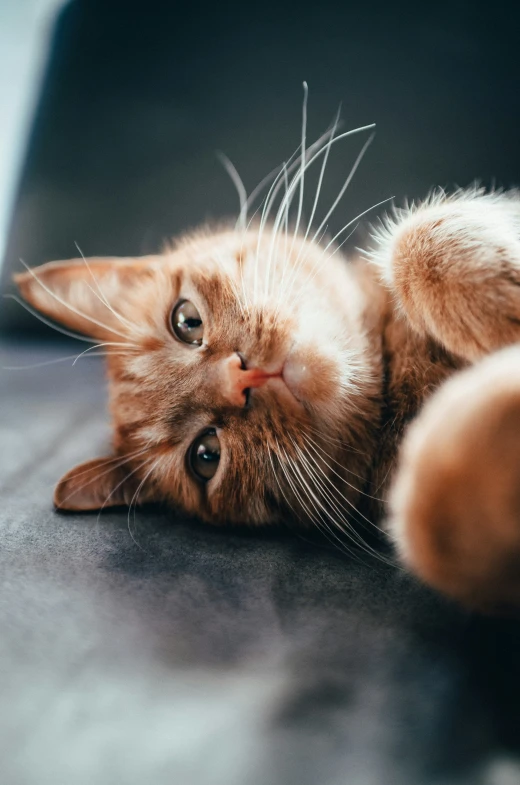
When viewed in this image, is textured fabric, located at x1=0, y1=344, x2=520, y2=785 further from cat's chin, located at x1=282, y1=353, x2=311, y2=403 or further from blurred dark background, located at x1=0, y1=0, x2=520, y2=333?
blurred dark background, located at x1=0, y1=0, x2=520, y2=333

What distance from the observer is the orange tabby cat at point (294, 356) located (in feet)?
2.94

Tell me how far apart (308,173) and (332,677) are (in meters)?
1.80

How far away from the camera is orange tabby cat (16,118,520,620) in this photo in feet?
2.94

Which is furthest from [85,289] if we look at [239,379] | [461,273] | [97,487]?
[461,273]

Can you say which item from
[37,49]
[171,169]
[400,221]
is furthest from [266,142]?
[400,221]

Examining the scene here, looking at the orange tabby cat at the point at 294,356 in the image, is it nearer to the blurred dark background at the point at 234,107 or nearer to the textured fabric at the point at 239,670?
the textured fabric at the point at 239,670

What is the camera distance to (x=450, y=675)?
67 centimetres

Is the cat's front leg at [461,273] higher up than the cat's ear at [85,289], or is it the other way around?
the cat's front leg at [461,273]

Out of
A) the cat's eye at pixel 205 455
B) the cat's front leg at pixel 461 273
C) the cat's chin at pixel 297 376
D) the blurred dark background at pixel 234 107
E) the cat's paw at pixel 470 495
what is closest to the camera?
the cat's paw at pixel 470 495

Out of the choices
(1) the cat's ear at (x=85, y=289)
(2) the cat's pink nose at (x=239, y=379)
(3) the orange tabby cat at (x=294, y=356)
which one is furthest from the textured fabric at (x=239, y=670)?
Result: (1) the cat's ear at (x=85, y=289)

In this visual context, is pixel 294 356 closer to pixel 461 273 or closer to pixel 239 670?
pixel 461 273

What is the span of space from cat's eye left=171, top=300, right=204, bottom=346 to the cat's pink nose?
6.7 inches

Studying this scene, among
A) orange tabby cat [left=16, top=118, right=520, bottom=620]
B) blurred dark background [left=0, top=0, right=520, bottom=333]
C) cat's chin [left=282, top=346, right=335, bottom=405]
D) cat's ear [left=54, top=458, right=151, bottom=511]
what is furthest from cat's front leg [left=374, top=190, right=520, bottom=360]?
blurred dark background [left=0, top=0, right=520, bottom=333]

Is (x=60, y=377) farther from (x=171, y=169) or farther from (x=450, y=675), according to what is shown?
(x=450, y=675)
